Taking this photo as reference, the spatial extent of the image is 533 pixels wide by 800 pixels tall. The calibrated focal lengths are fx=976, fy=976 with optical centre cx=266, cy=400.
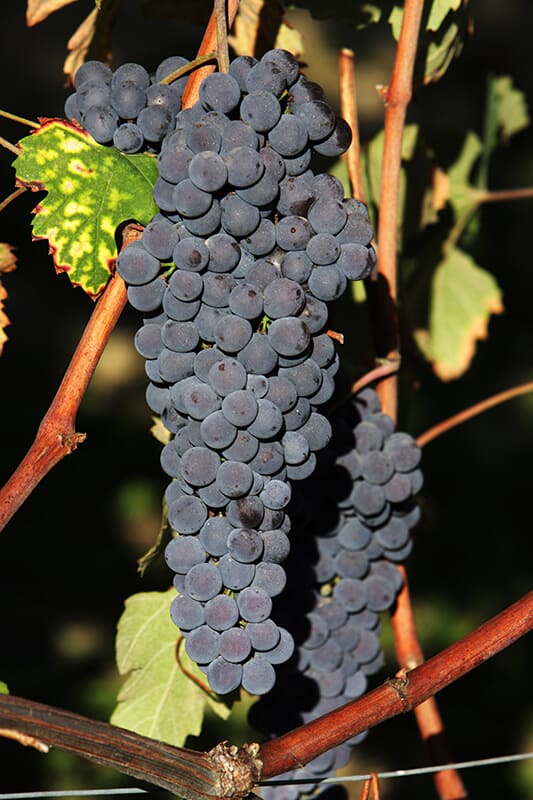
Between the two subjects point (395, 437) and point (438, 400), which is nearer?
point (395, 437)

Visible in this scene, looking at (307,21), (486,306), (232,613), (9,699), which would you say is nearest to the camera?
(9,699)

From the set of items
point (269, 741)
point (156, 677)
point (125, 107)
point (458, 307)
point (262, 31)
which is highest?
point (262, 31)

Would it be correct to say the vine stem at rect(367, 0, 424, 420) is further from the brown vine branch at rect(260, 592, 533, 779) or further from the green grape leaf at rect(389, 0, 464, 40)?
the brown vine branch at rect(260, 592, 533, 779)

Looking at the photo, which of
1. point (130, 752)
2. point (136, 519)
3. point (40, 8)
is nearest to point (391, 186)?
point (40, 8)

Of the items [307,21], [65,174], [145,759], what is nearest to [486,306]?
[65,174]

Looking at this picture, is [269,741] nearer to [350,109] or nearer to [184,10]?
[350,109]

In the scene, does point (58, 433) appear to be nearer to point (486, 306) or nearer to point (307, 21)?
point (486, 306)

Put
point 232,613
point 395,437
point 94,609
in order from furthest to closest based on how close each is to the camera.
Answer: point 94,609, point 395,437, point 232,613
